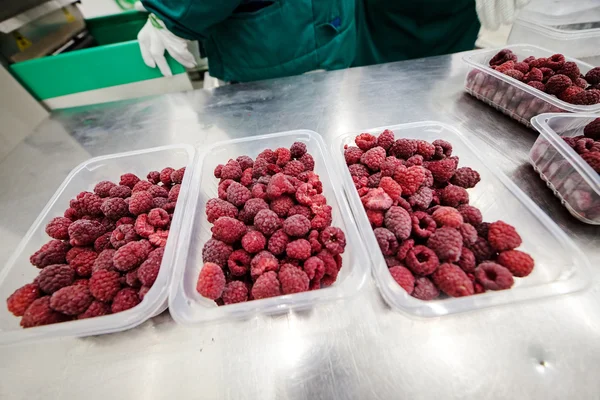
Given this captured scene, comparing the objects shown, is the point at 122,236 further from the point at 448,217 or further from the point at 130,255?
the point at 448,217

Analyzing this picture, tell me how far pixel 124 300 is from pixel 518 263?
0.99 metres

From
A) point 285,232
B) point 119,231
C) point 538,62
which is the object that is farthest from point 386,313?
point 538,62

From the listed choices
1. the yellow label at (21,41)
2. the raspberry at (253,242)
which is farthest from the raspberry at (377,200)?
the yellow label at (21,41)

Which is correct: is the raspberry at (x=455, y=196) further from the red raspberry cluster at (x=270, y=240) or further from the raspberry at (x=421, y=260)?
the red raspberry cluster at (x=270, y=240)

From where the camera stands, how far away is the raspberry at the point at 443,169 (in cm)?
91

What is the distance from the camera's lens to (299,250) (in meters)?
0.74

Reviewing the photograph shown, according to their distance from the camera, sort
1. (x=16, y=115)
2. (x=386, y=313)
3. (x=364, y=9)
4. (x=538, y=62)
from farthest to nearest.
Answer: (x=364, y=9), (x=16, y=115), (x=538, y=62), (x=386, y=313)

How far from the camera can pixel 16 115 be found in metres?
1.69

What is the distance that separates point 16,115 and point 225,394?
2114mm

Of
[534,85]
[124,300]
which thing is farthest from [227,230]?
[534,85]

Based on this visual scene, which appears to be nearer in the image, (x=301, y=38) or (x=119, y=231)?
(x=119, y=231)

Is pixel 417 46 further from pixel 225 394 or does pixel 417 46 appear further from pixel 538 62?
pixel 225 394

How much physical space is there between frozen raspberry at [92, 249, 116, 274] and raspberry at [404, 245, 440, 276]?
0.80 metres

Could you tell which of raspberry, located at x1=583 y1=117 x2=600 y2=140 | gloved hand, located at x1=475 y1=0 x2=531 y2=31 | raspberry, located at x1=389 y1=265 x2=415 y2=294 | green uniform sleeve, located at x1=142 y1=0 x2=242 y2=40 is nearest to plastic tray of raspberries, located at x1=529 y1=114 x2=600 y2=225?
raspberry, located at x1=583 y1=117 x2=600 y2=140
